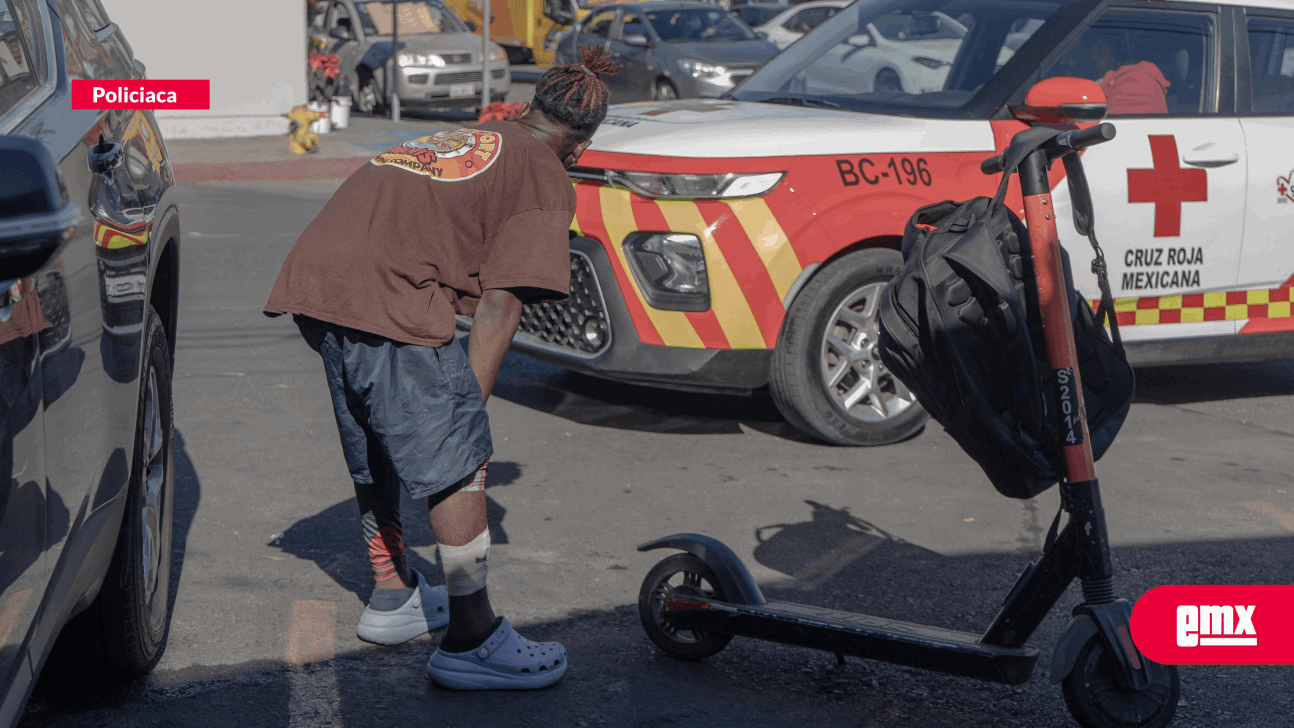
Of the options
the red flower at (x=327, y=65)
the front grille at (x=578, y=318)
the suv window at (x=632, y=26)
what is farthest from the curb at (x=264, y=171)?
the front grille at (x=578, y=318)

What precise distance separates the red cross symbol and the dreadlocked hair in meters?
2.87

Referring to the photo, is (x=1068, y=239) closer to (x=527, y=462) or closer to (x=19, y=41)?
(x=527, y=462)

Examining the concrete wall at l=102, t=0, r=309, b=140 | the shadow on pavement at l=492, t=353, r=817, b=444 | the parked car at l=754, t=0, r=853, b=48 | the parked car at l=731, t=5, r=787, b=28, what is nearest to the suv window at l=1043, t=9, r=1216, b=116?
the shadow on pavement at l=492, t=353, r=817, b=444

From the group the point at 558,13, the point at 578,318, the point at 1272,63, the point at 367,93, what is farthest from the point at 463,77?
the point at 578,318

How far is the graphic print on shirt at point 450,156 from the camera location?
120 inches

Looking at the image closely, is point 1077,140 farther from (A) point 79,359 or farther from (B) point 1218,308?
(B) point 1218,308

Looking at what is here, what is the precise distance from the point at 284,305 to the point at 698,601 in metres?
1.17

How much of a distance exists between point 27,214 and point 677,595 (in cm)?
212

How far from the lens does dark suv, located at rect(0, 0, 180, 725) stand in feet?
5.87

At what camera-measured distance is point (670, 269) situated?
16.3ft

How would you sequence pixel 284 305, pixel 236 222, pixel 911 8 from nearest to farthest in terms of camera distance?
pixel 284 305 → pixel 911 8 → pixel 236 222

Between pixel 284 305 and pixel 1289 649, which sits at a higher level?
pixel 284 305

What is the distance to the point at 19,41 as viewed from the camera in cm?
268

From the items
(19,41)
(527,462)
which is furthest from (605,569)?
(19,41)
